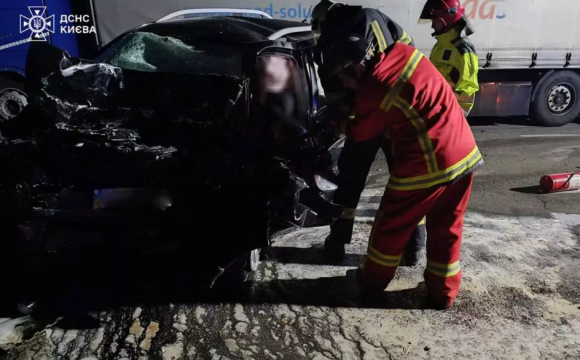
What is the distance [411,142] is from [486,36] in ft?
19.8

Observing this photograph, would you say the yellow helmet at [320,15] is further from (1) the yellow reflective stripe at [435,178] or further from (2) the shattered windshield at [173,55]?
(1) the yellow reflective stripe at [435,178]

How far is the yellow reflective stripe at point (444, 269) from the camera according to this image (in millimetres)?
2686

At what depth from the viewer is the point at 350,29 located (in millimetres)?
2641

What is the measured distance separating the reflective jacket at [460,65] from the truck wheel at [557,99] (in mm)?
5415

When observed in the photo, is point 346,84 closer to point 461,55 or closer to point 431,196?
point 431,196

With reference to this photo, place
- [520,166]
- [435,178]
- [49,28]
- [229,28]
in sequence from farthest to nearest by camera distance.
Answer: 1. [49,28]
2. [520,166]
3. [229,28]
4. [435,178]

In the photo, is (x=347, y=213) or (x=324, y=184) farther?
(x=347, y=213)

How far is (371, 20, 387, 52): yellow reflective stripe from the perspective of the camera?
269 cm

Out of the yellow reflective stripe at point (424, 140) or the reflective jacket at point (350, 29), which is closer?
the yellow reflective stripe at point (424, 140)

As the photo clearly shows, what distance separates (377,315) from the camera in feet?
9.06

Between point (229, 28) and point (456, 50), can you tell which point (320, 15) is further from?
point (456, 50)

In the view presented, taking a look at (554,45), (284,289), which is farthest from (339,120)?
(554,45)

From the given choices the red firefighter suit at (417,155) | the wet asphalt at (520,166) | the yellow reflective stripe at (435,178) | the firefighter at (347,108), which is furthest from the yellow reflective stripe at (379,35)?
the wet asphalt at (520,166)

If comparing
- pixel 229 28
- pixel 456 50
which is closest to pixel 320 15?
pixel 229 28
